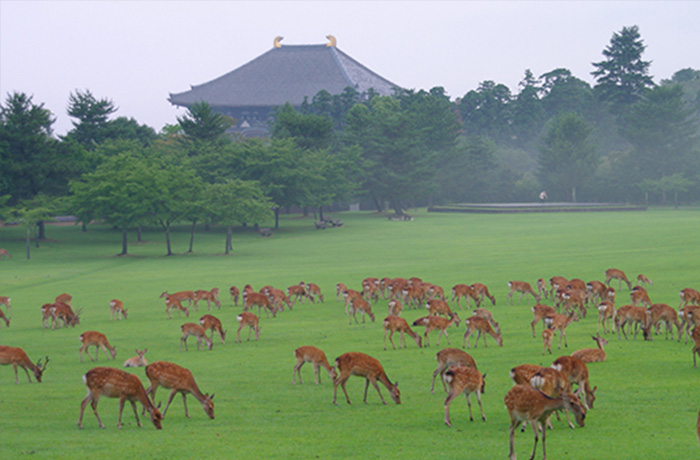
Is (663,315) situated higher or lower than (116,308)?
higher

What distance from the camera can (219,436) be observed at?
10.8 meters

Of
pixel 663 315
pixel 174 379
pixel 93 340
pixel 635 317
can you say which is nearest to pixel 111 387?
pixel 174 379

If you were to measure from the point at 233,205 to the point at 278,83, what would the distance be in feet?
284

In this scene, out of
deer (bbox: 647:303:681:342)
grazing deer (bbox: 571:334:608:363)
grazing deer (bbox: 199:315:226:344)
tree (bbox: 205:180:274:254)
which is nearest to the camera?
grazing deer (bbox: 571:334:608:363)

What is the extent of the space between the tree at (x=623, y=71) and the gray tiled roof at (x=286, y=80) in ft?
123

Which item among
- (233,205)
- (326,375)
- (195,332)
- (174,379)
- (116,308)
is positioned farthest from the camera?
(233,205)

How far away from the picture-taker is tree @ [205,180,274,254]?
177ft

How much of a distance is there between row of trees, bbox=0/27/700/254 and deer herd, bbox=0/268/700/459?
28.9 metres

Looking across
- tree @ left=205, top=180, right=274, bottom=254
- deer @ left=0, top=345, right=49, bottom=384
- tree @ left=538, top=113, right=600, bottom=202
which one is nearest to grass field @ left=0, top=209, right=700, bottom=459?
deer @ left=0, top=345, right=49, bottom=384

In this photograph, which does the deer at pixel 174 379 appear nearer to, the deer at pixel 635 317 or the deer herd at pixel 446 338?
the deer herd at pixel 446 338

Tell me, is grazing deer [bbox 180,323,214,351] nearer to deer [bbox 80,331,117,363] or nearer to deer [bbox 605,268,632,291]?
deer [bbox 80,331,117,363]

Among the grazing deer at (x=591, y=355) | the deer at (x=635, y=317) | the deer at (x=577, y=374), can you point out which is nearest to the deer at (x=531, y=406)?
the deer at (x=577, y=374)

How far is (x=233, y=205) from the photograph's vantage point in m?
54.8

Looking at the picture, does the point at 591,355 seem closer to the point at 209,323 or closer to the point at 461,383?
the point at 461,383
